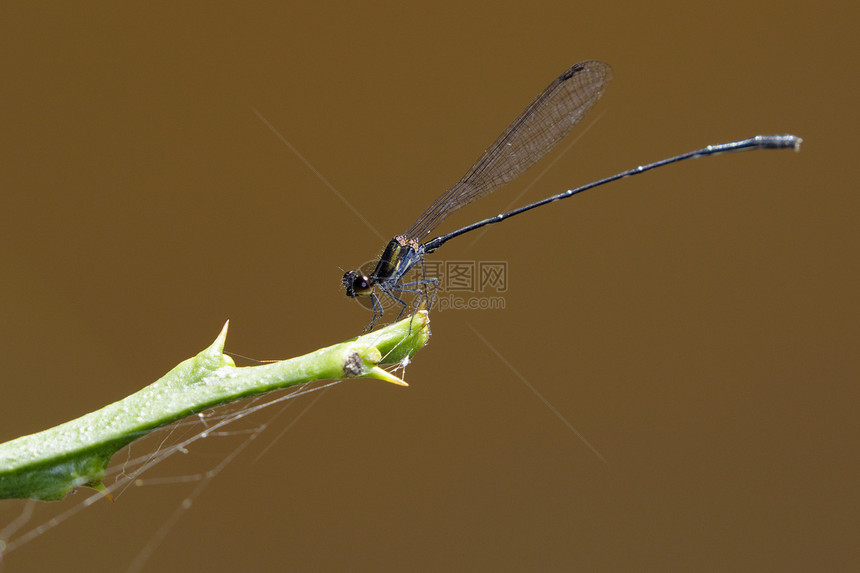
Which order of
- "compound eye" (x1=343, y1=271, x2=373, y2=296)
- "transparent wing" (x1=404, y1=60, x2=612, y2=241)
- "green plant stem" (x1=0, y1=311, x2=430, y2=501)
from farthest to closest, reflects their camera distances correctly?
"transparent wing" (x1=404, y1=60, x2=612, y2=241) → "compound eye" (x1=343, y1=271, x2=373, y2=296) → "green plant stem" (x1=0, y1=311, x2=430, y2=501)

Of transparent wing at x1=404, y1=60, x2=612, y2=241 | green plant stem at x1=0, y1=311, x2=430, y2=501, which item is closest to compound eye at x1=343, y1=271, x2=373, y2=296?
transparent wing at x1=404, y1=60, x2=612, y2=241

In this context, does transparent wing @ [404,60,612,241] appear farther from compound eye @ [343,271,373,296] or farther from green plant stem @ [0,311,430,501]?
green plant stem @ [0,311,430,501]

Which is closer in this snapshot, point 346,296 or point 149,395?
point 149,395

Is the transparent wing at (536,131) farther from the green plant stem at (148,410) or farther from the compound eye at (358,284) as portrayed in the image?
the green plant stem at (148,410)

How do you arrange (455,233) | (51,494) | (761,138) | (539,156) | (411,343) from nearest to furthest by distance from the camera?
(51,494) < (411,343) < (761,138) < (455,233) < (539,156)

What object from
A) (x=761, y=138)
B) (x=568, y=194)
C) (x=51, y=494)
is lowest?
(x=51, y=494)

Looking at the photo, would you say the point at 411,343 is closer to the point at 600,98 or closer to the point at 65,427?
the point at 65,427

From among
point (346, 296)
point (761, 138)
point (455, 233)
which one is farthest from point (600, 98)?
point (346, 296)

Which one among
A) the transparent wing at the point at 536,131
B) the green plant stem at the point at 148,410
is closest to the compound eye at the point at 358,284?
the transparent wing at the point at 536,131
